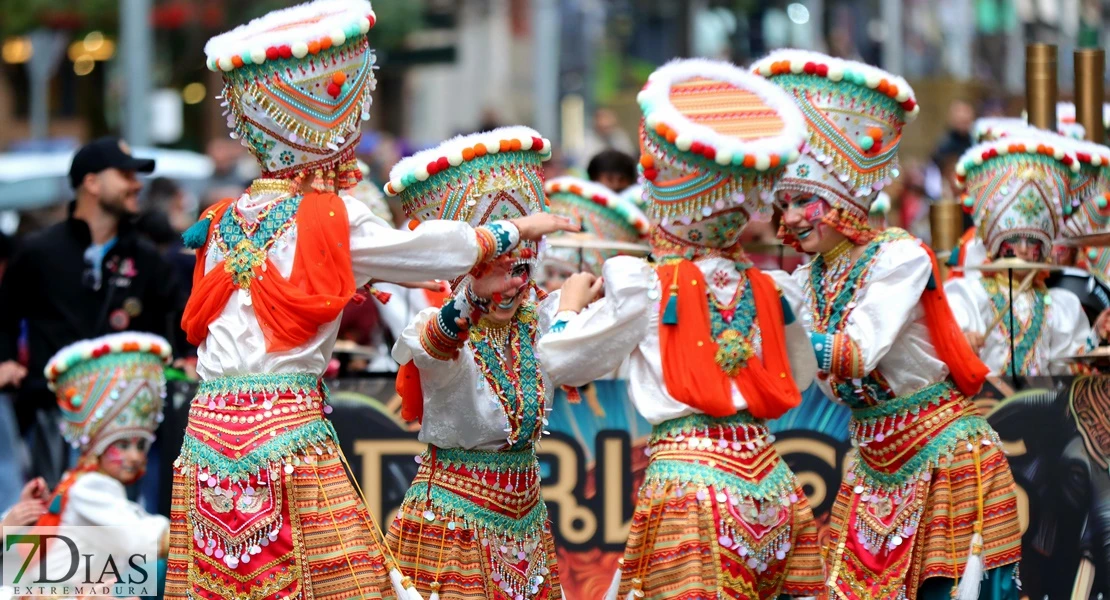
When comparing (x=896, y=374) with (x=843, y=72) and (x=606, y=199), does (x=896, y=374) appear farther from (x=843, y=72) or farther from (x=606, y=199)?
(x=606, y=199)

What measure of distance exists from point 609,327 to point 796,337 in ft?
2.44

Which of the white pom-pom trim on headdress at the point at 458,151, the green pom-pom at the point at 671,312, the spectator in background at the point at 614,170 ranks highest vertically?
the white pom-pom trim on headdress at the point at 458,151

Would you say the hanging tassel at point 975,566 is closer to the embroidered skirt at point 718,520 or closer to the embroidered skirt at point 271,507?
the embroidered skirt at point 718,520

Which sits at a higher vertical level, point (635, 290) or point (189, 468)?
point (635, 290)

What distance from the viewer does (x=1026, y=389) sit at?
7.56m

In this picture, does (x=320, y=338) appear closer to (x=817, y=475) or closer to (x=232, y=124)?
(x=232, y=124)

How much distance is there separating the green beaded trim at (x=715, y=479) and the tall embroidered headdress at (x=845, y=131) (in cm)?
104

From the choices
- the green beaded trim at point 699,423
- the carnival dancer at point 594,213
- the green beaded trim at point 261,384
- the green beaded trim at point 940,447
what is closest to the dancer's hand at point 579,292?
the green beaded trim at point 699,423

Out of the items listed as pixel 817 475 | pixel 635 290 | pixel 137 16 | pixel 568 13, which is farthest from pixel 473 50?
pixel 635 290

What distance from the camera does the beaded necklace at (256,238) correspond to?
218 inches

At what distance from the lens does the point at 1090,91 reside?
864 cm

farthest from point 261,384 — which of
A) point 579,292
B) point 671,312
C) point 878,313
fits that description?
point 878,313

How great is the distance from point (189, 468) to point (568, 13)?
1998 centimetres

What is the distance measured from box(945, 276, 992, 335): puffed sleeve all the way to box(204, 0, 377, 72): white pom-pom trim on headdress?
3.25 m
